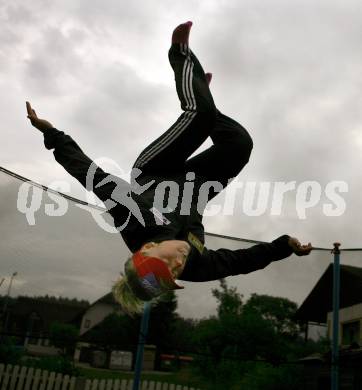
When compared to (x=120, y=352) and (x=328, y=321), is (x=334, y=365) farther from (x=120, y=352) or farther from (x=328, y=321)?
(x=120, y=352)

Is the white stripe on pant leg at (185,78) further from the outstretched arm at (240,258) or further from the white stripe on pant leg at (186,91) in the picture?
the outstretched arm at (240,258)

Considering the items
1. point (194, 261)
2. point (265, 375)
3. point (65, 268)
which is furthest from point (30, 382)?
point (194, 261)

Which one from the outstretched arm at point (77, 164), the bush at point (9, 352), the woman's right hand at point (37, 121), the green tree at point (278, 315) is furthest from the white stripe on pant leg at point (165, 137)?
the green tree at point (278, 315)

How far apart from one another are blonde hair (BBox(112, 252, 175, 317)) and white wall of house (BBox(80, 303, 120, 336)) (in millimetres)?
2061

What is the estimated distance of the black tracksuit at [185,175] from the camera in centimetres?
168

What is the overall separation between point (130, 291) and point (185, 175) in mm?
539

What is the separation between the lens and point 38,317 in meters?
3.44

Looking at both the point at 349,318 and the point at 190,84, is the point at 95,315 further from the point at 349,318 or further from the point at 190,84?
the point at 190,84

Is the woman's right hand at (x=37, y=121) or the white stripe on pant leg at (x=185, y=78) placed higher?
the white stripe on pant leg at (x=185, y=78)

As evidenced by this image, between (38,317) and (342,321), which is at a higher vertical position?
(342,321)

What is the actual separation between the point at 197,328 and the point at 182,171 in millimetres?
2374

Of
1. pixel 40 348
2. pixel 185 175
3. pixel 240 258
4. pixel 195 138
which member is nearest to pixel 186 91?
pixel 195 138

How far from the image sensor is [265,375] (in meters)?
3.97

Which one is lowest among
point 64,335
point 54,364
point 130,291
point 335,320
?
point 54,364
